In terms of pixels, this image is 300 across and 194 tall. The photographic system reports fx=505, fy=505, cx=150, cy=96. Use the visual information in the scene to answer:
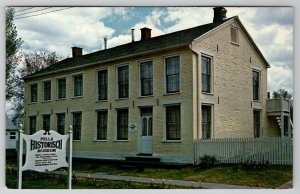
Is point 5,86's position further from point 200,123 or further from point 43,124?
point 200,123

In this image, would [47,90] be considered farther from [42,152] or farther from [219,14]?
[219,14]

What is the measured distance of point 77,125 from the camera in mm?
11641

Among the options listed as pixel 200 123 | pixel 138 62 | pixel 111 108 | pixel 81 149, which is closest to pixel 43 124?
pixel 81 149

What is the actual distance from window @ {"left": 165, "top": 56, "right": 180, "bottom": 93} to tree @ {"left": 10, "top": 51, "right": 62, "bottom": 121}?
2604 mm

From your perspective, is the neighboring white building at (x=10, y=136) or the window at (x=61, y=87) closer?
the neighboring white building at (x=10, y=136)

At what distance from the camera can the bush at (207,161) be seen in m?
11.2

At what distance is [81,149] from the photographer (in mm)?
11312

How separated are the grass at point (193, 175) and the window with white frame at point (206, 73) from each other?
1865 millimetres

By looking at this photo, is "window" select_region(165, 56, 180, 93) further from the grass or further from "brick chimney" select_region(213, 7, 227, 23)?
Answer: the grass

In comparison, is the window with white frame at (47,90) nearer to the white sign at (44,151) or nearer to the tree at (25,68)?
the tree at (25,68)

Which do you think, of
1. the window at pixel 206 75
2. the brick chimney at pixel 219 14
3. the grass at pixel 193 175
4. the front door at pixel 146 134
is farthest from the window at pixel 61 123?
the brick chimney at pixel 219 14

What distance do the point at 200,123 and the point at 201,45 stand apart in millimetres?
1849

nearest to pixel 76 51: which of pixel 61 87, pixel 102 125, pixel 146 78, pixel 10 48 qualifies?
pixel 61 87

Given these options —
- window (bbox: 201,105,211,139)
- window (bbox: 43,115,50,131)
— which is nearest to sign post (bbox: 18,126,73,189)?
window (bbox: 43,115,50,131)
